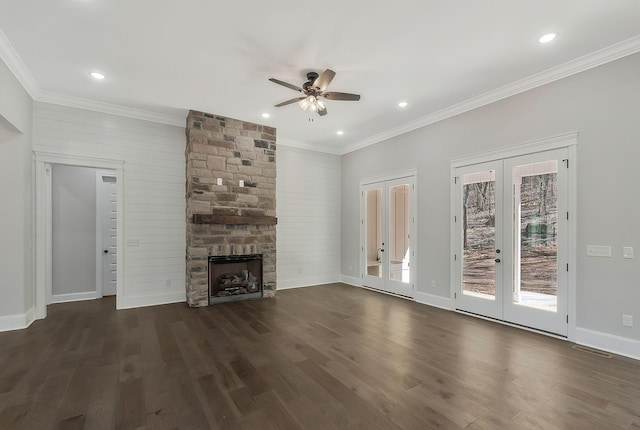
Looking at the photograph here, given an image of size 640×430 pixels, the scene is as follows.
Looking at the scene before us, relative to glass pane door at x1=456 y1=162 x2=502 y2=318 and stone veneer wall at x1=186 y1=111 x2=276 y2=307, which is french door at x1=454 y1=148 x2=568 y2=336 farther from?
stone veneer wall at x1=186 y1=111 x2=276 y2=307

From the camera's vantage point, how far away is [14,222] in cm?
399

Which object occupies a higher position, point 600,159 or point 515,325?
point 600,159

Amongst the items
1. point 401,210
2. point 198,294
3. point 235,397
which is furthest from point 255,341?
point 401,210

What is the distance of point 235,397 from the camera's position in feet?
7.90

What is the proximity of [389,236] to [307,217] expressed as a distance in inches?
78.2

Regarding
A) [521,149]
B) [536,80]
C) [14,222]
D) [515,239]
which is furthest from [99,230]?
[536,80]

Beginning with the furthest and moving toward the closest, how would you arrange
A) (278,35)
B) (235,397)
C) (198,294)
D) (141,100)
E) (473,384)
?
(198,294), (141,100), (278,35), (473,384), (235,397)

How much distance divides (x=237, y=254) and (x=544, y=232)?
15.9ft

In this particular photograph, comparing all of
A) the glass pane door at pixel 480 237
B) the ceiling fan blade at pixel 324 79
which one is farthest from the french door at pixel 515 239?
the ceiling fan blade at pixel 324 79

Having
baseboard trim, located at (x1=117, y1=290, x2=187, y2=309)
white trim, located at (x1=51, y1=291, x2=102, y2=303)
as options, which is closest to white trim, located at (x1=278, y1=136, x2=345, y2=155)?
baseboard trim, located at (x1=117, y1=290, x2=187, y2=309)

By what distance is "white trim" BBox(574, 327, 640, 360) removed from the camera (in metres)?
3.12

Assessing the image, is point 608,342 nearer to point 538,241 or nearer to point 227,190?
point 538,241

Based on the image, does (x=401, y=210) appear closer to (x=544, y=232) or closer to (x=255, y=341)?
(x=544, y=232)

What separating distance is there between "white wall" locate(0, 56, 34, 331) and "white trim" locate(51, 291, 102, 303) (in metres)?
1.49
